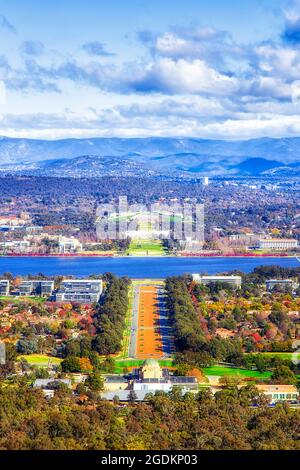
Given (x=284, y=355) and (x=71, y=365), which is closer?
(x=71, y=365)

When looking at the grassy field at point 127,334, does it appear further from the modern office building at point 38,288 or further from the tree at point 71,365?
the modern office building at point 38,288

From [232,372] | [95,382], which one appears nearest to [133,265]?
[232,372]

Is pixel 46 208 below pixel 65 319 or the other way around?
the other way around

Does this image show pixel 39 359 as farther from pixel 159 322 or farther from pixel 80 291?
pixel 80 291

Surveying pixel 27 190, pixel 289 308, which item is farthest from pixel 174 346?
pixel 27 190

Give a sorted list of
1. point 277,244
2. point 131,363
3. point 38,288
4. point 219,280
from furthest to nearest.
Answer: point 277,244
point 219,280
point 38,288
point 131,363

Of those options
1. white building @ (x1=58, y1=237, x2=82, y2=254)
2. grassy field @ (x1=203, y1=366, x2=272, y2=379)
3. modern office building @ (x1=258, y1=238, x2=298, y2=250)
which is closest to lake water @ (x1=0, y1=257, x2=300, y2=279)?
white building @ (x1=58, y1=237, x2=82, y2=254)
